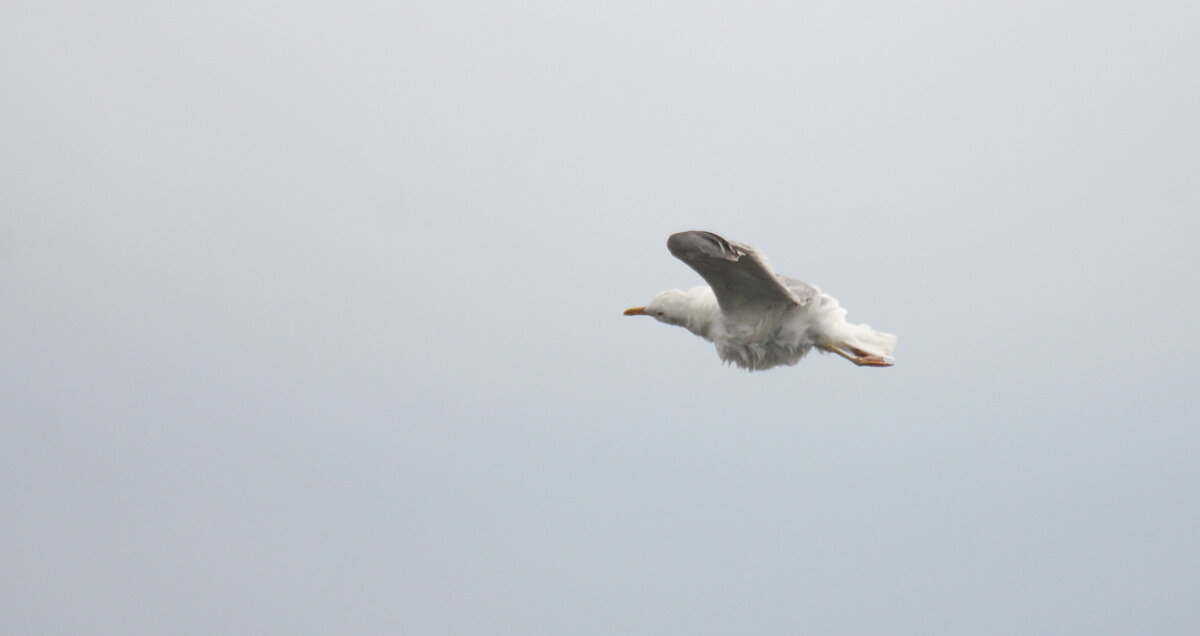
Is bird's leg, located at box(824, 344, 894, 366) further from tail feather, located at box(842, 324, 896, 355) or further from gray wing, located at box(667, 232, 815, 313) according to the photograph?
gray wing, located at box(667, 232, 815, 313)

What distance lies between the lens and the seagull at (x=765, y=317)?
13328mm

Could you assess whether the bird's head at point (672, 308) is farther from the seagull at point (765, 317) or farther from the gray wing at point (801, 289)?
the gray wing at point (801, 289)

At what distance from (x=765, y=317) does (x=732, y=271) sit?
83cm

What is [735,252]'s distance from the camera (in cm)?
1295

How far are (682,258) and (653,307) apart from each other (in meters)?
2.50

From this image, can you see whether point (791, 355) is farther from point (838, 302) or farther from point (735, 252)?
point (735, 252)

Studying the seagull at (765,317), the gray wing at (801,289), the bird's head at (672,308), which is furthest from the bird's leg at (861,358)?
the bird's head at (672,308)

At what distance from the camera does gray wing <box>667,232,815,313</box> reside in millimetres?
12867

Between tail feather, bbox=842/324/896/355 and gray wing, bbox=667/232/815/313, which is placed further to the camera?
tail feather, bbox=842/324/896/355

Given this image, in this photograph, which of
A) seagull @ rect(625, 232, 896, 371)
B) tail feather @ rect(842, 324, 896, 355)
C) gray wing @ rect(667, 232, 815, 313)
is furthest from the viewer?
tail feather @ rect(842, 324, 896, 355)

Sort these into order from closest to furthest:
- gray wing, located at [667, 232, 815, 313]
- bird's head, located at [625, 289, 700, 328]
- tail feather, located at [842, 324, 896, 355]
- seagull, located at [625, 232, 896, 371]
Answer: gray wing, located at [667, 232, 815, 313]
seagull, located at [625, 232, 896, 371]
tail feather, located at [842, 324, 896, 355]
bird's head, located at [625, 289, 700, 328]

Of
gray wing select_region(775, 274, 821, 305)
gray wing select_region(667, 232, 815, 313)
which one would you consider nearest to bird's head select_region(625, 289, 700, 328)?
gray wing select_region(667, 232, 815, 313)

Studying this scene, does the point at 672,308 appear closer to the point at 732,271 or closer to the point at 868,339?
the point at 732,271

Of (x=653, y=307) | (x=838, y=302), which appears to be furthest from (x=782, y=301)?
(x=653, y=307)
